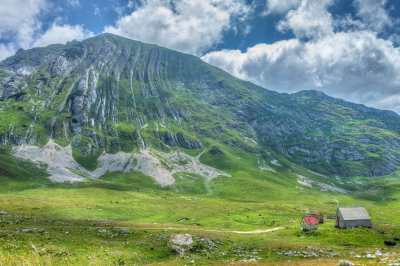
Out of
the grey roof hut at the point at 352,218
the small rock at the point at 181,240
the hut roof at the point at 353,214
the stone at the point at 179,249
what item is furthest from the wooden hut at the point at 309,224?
the stone at the point at 179,249

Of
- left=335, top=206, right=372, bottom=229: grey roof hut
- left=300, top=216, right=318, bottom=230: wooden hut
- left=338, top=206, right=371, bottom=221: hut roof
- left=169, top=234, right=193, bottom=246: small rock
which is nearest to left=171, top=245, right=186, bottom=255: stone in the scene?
left=169, top=234, right=193, bottom=246: small rock

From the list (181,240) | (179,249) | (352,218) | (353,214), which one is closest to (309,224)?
(352,218)

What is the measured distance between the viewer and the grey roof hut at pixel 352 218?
5869 cm

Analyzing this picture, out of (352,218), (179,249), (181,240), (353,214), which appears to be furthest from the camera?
(353,214)

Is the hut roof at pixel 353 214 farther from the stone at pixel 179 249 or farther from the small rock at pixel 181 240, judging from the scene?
the stone at pixel 179 249

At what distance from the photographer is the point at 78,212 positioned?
66.0 meters

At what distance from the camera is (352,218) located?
59094mm

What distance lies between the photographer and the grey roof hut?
58688 millimetres

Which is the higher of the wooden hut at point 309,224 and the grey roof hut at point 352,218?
the grey roof hut at point 352,218

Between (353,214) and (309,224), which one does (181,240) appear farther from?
(353,214)

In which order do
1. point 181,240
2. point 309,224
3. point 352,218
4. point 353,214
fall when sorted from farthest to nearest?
1. point 353,214
2. point 352,218
3. point 309,224
4. point 181,240

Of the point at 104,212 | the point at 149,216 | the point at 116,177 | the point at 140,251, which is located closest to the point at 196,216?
the point at 149,216

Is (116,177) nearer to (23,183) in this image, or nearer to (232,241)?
(23,183)

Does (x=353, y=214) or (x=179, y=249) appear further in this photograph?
(x=353, y=214)
